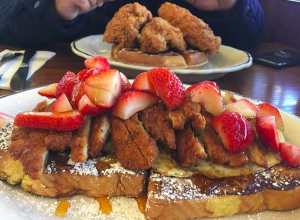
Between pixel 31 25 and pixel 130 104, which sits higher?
pixel 130 104

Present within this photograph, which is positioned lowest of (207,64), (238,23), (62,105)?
(207,64)

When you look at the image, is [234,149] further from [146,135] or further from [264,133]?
[146,135]

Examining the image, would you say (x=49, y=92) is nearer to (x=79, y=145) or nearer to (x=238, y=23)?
(x=79, y=145)

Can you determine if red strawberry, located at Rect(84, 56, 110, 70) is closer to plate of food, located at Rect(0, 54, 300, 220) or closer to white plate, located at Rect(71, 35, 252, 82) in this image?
plate of food, located at Rect(0, 54, 300, 220)

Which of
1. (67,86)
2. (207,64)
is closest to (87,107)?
(67,86)

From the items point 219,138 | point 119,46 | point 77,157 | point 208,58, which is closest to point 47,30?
point 119,46

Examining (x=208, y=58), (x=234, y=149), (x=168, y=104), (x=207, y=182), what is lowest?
(x=208, y=58)
